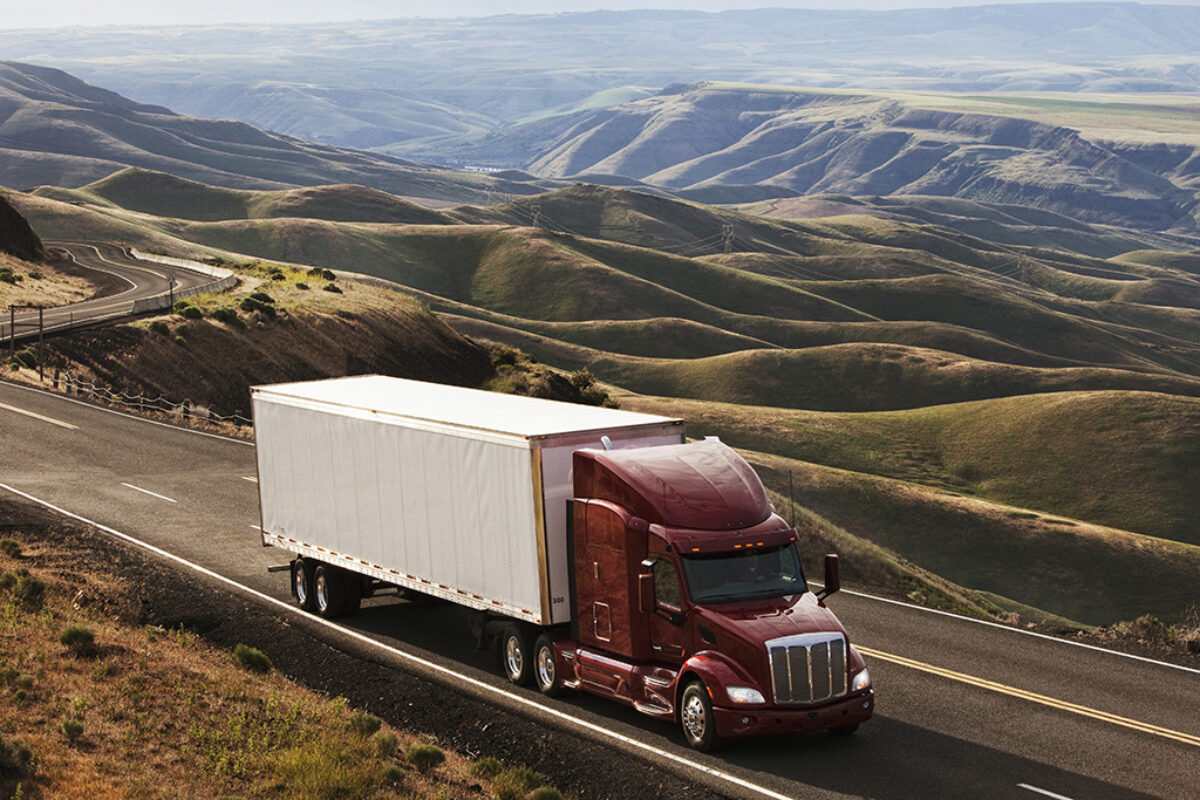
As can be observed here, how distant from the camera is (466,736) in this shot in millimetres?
18453

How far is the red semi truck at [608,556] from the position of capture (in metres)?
17.0

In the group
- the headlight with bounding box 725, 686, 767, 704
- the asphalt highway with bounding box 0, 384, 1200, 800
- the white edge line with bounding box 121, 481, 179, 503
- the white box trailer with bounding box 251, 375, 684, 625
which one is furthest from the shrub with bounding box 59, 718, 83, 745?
the white edge line with bounding box 121, 481, 179, 503

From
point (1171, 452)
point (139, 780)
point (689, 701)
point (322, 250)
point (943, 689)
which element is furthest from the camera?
point (322, 250)

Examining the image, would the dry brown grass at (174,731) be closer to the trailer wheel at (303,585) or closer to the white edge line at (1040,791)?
the trailer wheel at (303,585)

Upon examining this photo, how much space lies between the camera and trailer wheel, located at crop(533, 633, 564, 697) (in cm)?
1958

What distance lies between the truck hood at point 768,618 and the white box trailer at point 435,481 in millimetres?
2883

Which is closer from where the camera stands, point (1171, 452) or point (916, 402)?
point (1171, 452)

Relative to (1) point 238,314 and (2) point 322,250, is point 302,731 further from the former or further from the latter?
(2) point 322,250

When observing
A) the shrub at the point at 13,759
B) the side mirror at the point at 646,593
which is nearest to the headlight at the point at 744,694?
the side mirror at the point at 646,593

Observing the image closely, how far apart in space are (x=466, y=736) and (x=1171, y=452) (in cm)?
8402

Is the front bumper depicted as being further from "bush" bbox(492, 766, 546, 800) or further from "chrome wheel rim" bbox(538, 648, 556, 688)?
"chrome wheel rim" bbox(538, 648, 556, 688)

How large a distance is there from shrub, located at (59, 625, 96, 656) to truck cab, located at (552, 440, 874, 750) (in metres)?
7.52

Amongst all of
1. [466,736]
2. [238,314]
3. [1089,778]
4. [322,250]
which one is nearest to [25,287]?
[238,314]

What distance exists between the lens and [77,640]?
1992cm
